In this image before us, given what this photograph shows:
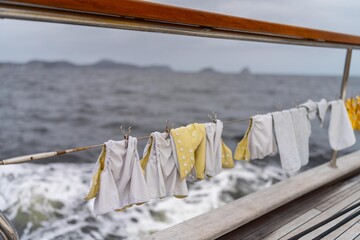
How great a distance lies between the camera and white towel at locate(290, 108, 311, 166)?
51.1 inches

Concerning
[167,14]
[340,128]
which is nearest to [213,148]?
[167,14]

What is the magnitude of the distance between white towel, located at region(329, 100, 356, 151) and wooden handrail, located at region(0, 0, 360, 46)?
0.64 metres

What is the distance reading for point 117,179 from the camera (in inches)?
32.3

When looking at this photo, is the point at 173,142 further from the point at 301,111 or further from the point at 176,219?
the point at 176,219

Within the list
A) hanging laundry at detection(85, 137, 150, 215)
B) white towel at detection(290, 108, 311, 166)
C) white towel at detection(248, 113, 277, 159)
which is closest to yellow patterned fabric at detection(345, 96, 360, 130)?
white towel at detection(290, 108, 311, 166)

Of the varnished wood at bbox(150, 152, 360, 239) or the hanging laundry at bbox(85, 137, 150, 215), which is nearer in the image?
the hanging laundry at bbox(85, 137, 150, 215)

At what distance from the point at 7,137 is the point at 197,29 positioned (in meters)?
8.22

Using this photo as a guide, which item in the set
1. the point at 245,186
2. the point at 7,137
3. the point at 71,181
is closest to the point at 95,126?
the point at 7,137

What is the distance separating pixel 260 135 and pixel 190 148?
383mm

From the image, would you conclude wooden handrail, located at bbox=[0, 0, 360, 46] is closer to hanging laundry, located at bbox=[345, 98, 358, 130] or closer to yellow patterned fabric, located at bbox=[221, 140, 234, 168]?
yellow patterned fabric, located at bbox=[221, 140, 234, 168]

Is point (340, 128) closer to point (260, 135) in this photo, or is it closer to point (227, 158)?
point (260, 135)

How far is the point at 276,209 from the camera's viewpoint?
4.52 feet

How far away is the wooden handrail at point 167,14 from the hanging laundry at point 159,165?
333 millimetres

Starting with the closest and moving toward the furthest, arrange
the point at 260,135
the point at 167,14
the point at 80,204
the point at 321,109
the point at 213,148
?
the point at 167,14
the point at 213,148
the point at 260,135
the point at 321,109
the point at 80,204
